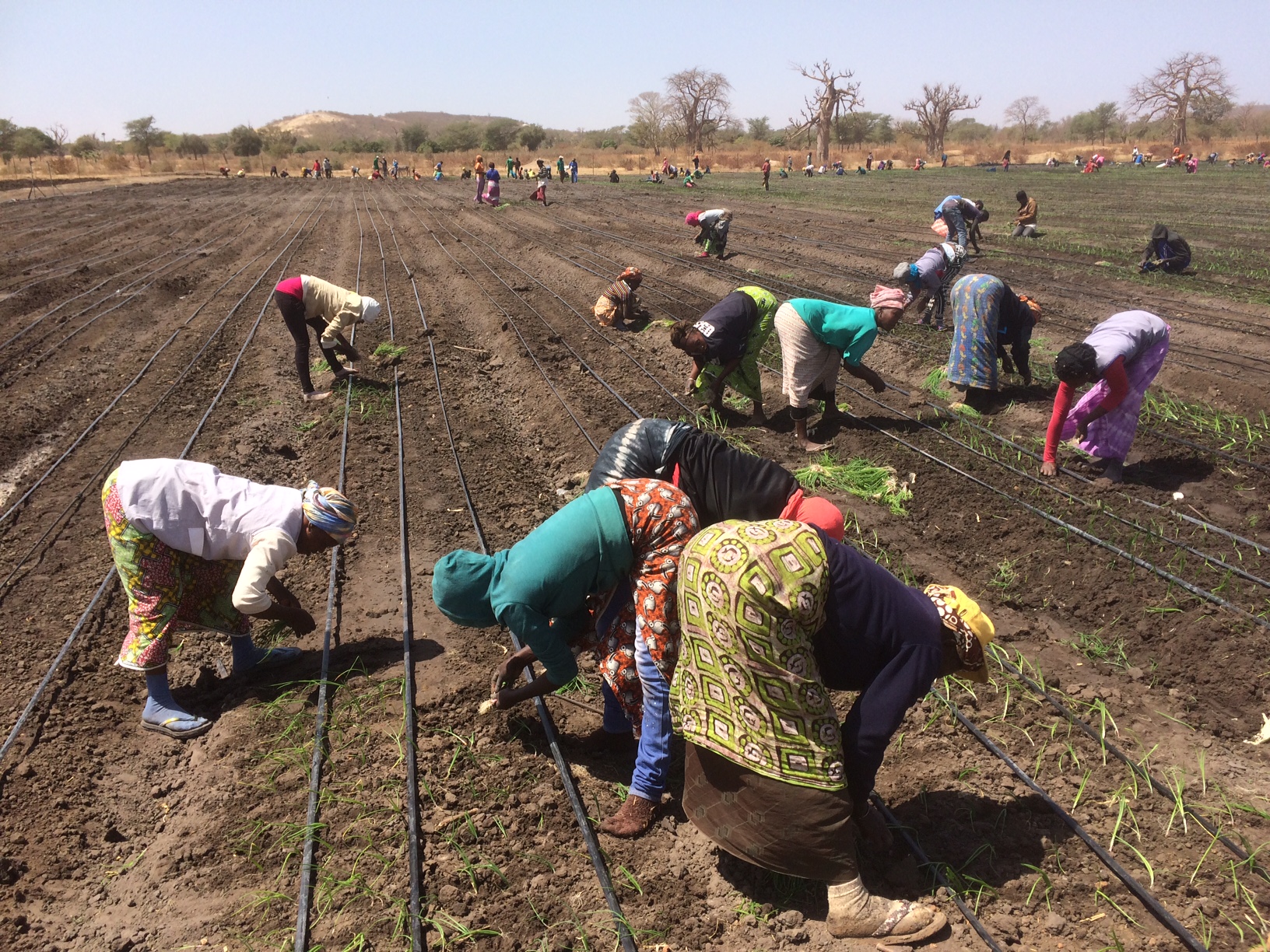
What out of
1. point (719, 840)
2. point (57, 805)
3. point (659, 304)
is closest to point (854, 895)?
point (719, 840)

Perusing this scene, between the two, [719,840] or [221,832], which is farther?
[221,832]

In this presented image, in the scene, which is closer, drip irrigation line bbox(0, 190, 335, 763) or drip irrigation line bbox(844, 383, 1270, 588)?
drip irrigation line bbox(0, 190, 335, 763)

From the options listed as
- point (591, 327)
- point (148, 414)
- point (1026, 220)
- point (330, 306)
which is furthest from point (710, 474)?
point (1026, 220)

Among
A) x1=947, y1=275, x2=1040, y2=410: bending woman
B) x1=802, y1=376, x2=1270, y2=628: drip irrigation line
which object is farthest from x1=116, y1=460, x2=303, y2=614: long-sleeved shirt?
x1=947, y1=275, x2=1040, y2=410: bending woman

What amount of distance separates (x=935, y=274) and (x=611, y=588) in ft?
22.9

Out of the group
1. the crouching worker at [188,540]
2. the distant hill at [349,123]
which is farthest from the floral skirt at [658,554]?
the distant hill at [349,123]

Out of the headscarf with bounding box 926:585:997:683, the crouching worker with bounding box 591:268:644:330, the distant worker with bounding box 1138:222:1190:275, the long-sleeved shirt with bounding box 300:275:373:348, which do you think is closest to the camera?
the headscarf with bounding box 926:585:997:683

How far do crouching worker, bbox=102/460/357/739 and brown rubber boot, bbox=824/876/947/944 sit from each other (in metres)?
2.17

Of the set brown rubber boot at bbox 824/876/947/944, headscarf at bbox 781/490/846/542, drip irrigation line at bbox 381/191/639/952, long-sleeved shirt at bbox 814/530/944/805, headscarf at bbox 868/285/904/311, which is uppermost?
headscarf at bbox 868/285/904/311

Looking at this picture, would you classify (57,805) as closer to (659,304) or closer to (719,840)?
(719,840)

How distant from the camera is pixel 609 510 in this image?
245 cm

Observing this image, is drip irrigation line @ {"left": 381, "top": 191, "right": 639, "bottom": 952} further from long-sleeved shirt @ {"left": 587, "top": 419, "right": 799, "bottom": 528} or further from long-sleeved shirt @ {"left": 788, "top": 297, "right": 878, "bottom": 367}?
long-sleeved shirt @ {"left": 788, "top": 297, "right": 878, "bottom": 367}

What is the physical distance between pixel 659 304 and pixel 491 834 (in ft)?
28.1

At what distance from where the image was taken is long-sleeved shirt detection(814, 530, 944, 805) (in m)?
2.12
